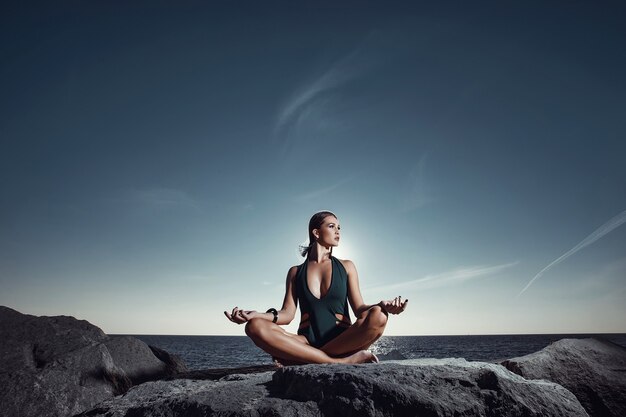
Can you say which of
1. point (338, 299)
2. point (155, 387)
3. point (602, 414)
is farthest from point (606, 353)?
point (155, 387)

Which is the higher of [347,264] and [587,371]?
[347,264]

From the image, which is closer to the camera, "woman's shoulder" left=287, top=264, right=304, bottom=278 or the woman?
the woman

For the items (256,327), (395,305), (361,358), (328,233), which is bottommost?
(361,358)

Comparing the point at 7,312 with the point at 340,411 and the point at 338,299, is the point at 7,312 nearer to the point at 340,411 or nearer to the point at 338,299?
the point at 338,299

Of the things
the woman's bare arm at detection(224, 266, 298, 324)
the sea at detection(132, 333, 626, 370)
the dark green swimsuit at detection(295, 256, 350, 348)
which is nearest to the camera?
the woman's bare arm at detection(224, 266, 298, 324)

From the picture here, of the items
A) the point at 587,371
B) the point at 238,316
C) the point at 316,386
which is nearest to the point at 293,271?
the point at 238,316

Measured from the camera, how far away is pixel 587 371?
4383 mm

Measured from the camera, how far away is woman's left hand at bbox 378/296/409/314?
126 inches

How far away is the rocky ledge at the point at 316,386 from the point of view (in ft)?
7.73

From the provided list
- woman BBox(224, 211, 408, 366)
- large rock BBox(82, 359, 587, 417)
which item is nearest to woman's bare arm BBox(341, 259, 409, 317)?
woman BBox(224, 211, 408, 366)

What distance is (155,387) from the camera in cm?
302

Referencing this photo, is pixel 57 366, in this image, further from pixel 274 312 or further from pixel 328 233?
pixel 328 233

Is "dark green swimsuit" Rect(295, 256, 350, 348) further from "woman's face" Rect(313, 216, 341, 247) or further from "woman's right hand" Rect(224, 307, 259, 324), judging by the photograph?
"woman's right hand" Rect(224, 307, 259, 324)

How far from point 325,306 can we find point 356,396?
1.67 meters
